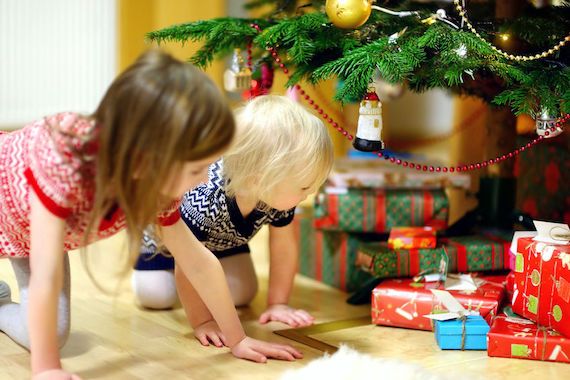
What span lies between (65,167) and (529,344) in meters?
0.78

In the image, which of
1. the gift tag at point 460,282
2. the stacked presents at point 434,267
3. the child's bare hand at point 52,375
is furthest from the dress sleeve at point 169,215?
the gift tag at point 460,282

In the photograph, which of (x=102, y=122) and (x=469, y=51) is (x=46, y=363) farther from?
(x=469, y=51)

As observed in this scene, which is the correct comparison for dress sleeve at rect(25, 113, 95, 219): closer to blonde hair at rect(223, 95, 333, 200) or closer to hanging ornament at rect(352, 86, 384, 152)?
blonde hair at rect(223, 95, 333, 200)

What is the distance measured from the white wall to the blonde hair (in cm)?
167

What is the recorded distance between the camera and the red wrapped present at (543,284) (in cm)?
131

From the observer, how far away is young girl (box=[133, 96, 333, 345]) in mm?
1329

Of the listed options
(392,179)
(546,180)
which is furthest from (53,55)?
(546,180)

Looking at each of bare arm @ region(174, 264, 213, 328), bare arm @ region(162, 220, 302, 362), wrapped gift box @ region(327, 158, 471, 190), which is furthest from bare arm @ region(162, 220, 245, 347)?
wrapped gift box @ region(327, 158, 471, 190)

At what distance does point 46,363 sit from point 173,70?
42cm

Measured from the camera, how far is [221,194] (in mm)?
1441

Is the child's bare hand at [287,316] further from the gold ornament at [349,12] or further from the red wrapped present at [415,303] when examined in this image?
the gold ornament at [349,12]

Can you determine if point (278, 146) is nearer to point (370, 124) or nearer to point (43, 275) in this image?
point (370, 124)

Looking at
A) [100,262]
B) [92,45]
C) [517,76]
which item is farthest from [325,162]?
[92,45]

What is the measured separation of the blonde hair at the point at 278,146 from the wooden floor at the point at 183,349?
0.95 feet
